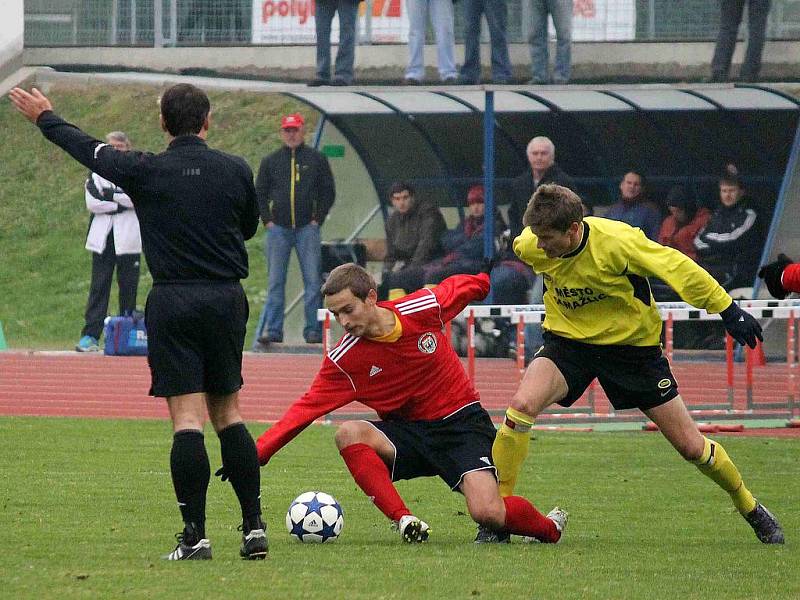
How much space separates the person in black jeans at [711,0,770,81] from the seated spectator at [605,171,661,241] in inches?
56.3

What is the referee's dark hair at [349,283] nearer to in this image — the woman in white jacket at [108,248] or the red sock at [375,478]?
the red sock at [375,478]

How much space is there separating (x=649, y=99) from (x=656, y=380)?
38.3 ft

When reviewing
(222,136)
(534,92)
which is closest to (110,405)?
(534,92)

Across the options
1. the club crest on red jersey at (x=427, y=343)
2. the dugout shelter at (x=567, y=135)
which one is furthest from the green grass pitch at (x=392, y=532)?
the dugout shelter at (x=567, y=135)

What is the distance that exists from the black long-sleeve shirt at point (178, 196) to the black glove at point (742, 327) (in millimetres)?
2199

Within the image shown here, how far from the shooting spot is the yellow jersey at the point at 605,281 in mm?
7566

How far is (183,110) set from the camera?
6.55m

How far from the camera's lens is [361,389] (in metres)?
7.73

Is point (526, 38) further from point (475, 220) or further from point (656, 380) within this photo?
point (656, 380)

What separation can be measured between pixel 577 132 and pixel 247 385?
19.1 feet

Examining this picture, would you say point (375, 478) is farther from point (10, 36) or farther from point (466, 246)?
point (10, 36)

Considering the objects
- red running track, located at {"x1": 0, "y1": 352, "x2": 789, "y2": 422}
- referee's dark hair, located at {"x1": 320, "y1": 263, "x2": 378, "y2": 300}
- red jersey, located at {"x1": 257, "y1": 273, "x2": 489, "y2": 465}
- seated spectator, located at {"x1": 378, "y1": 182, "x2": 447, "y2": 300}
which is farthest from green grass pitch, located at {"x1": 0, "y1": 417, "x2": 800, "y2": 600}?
seated spectator, located at {"x1": 378, "y1": 182, "x2": 447, "y2": 300}

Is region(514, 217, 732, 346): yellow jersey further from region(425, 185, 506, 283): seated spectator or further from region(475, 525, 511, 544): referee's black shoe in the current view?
region(425, 185, 506, 283): seated spectator

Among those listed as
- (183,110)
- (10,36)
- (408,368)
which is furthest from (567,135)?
(10,36)
